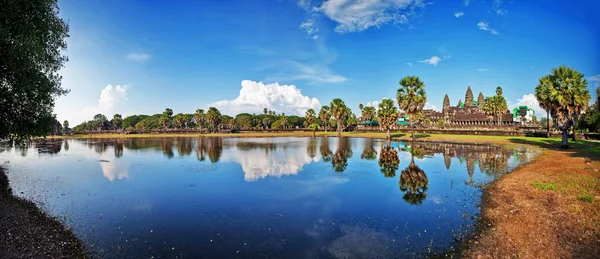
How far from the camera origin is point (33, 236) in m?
12.1

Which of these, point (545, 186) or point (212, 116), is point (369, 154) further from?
point (212, 116)

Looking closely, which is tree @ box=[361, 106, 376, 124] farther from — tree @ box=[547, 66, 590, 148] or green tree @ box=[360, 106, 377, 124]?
Answer: tree @ box=[547, 66, 590, 148]

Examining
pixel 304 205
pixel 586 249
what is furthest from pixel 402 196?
pixel 586 249

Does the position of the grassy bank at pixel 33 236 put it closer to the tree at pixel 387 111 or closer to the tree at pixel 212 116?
the tree at pixel 387 111

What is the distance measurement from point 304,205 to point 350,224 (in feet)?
13.2

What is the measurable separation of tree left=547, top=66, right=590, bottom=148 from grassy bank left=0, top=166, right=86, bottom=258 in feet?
180

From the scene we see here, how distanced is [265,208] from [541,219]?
13.4 m

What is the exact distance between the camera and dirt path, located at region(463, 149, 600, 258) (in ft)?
34.6

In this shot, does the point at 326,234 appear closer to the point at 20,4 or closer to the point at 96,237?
the point at 96,237

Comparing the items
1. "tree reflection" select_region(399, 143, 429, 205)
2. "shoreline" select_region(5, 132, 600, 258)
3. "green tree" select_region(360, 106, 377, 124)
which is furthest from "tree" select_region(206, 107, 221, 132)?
"shoreline" select_region(5, 132, 600, 258)

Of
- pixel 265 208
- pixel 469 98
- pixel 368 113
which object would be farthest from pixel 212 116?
pixel 469 98

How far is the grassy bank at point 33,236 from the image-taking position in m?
10.7

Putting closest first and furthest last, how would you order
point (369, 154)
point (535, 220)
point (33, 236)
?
1. point (33, 236)
2. point (535, 220)
3. point (369, 154)

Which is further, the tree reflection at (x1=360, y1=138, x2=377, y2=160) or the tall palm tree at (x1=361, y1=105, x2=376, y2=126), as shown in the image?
the tall palm tree at (x1=361, y1=105, x2=376, y2=126)
